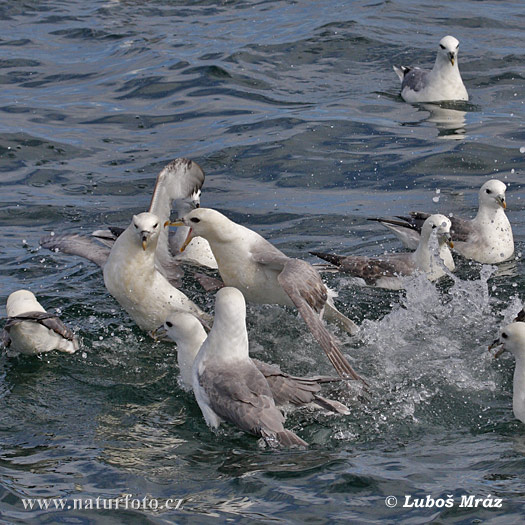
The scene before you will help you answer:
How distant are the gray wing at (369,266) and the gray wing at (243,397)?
2.90m

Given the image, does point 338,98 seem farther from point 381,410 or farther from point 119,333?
point 381,410

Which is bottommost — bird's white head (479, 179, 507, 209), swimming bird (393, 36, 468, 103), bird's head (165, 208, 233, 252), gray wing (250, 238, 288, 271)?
gray wing (250, 238, 288, 271)

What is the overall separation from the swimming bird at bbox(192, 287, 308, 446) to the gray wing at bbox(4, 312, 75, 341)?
4.41 feet

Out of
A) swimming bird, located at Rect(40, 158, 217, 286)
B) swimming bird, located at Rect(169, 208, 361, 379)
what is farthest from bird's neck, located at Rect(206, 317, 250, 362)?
swimming bird, located at Rect(40, 158, 217, 286)

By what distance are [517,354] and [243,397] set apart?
195cm

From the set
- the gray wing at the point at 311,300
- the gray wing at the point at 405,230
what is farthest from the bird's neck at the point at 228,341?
the gray wing at the point at 405,230

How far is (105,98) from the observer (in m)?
15.7

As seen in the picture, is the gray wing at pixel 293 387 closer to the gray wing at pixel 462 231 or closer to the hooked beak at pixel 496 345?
the hooked beak at pixel 496 345

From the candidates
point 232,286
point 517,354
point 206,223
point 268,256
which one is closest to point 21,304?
point 206,223

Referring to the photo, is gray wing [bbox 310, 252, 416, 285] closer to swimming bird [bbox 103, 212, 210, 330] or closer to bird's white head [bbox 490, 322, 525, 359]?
swimming bird [bbox 103, 212, 210, 330]

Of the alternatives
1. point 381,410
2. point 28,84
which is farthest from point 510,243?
point 28,84

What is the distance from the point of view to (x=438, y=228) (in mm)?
9883

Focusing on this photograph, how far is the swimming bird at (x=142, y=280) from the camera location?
339 inches

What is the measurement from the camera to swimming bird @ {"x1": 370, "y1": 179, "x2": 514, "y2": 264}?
10359mm
